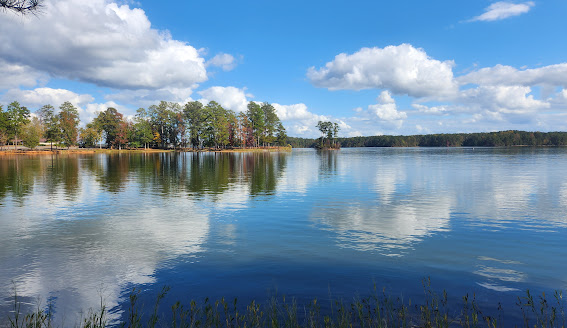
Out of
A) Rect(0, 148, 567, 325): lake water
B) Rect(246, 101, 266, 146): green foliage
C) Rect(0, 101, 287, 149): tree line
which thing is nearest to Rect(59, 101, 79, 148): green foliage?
Rect(0, 101, 287, 149): tree line

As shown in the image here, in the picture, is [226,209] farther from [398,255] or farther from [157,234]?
[398,255]

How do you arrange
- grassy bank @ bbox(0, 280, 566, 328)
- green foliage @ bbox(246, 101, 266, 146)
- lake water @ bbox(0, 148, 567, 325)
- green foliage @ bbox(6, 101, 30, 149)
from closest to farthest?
1. grassy bank @ bbox(0, 280, 566, 328)
2. lake water @ bbox(0, 148, 567, 325)
3. green foliage @ bbox(6, 101, 30, 149)
4. green foliage @ bbox(246, 101, 266, 146)

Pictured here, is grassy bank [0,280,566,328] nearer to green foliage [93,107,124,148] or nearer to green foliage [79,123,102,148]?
green foliage [93,107,124,148]

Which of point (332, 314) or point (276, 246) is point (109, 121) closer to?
point (276, 246)

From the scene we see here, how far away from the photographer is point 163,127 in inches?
6870

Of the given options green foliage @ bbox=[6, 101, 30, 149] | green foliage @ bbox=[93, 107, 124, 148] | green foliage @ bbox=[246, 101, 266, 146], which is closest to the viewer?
green foliage @ bbox=[6, 101, 30, 149]

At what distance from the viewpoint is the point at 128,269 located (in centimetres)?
1226

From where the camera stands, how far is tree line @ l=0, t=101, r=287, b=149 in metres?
146

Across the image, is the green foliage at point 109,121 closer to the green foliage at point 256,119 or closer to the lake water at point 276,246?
the green foliage at point 256,119

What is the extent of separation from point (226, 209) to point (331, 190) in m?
12.7

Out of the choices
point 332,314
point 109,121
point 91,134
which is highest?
point 109,121

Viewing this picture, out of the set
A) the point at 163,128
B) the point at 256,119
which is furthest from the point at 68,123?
the point at 256,119

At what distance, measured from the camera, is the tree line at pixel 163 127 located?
479 ft

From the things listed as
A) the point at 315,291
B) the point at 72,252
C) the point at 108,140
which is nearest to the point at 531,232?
the point at 315,291
